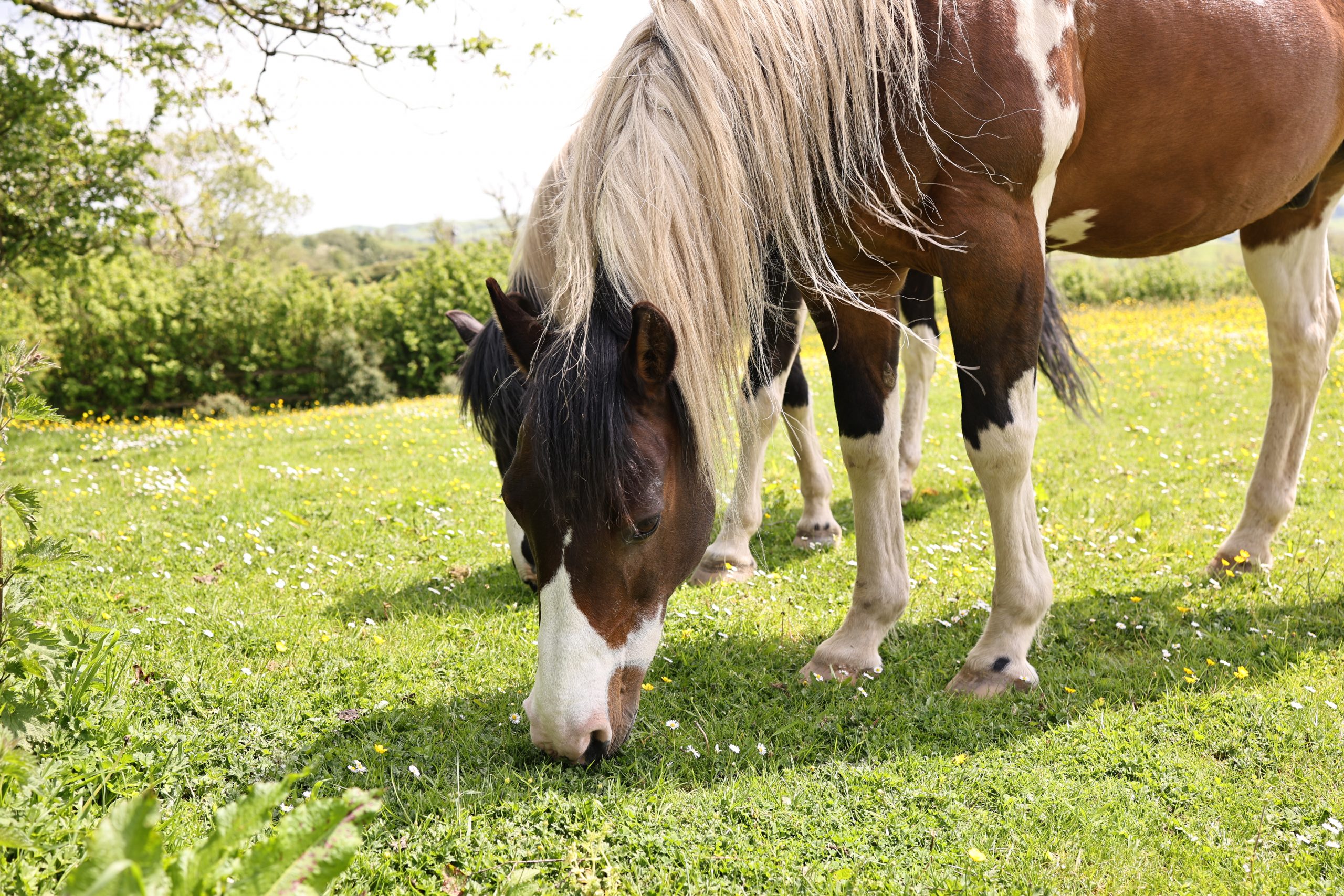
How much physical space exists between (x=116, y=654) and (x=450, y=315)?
6.08 ft

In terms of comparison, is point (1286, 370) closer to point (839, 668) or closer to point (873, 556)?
point (873, 556)

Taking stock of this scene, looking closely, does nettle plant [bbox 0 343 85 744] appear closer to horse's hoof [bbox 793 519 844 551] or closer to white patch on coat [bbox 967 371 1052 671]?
white patch on coat [bbox 967 371 1052 671]

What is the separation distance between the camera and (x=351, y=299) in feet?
83.3

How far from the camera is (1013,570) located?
313 cm

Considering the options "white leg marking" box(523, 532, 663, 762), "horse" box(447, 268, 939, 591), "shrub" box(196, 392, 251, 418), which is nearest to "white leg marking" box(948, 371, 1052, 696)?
"horse" box(447, 268, 939, 591)

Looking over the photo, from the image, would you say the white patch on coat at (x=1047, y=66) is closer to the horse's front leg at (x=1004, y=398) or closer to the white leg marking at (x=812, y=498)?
the horse's front leg at (x=1004, y=398)

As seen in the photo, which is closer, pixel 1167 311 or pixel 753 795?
pixel 753 795

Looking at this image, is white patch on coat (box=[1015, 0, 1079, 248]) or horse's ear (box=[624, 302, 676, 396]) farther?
white patch on coat (box=[1015, 0, 1079, 248])

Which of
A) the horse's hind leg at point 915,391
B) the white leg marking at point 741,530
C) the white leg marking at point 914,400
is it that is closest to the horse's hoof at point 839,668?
the white leg marking at point 741,530

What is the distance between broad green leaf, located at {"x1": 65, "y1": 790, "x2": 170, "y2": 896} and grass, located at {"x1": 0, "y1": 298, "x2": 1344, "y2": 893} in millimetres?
795

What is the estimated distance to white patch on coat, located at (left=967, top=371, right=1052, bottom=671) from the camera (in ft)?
9.84

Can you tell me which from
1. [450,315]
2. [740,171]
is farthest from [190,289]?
[740,171]

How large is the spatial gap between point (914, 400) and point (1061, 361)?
1.06 m

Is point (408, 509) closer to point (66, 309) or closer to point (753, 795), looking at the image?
point (753, 795)
